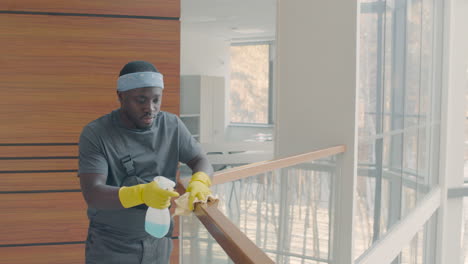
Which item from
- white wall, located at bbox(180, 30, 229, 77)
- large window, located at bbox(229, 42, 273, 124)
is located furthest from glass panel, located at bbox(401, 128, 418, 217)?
large window, located at bbox(229, 42, 273, 124)

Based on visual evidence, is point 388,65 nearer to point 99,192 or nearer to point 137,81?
point 137,81

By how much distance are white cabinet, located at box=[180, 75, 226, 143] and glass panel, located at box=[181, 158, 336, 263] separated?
226 inches

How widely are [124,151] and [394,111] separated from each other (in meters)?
3.64

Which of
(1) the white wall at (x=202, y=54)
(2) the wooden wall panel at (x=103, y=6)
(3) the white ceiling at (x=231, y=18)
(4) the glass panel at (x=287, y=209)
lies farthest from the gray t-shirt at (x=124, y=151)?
(1) the white wall at (x=202, y=54)

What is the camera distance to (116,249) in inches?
74.1

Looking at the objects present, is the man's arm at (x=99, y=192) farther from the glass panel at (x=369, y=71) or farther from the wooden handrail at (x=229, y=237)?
the glass panel at (x=369, y=71)

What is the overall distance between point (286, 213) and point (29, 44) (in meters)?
1.88

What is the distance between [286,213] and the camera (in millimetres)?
3465

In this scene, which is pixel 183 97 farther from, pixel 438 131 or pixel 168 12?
pixel 168 12

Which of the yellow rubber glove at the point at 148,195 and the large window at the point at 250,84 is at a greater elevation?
the large window at the point at 250,84

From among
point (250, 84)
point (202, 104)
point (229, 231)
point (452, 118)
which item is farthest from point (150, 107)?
point (250, 84)

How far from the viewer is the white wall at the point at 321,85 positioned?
141 inches

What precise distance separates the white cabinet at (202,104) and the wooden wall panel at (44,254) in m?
6.24

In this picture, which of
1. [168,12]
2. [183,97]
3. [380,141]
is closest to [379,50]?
[380,141]
